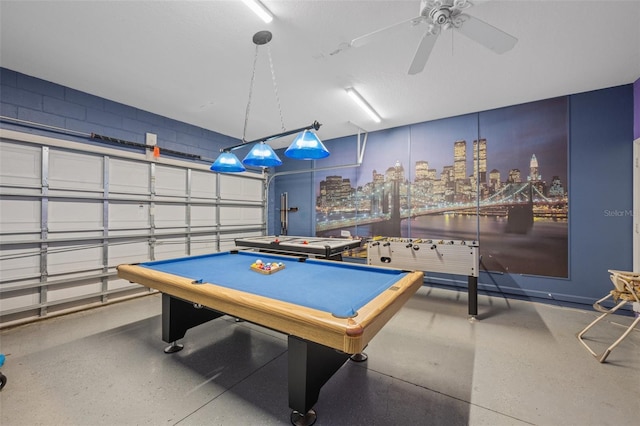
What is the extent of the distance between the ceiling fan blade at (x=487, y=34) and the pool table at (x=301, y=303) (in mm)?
1882

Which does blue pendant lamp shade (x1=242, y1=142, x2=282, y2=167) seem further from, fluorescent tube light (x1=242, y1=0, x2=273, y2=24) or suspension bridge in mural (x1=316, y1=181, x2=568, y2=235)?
suspension bridge in mural (x1=316, y1=181, x2=568, y2=235)

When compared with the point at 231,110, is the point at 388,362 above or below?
below

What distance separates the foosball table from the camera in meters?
3.15

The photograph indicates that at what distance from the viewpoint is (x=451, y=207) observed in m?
4.45

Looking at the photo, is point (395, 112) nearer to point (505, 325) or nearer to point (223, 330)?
point (505, 325)

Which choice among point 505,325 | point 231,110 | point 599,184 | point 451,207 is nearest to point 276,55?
point 231,110

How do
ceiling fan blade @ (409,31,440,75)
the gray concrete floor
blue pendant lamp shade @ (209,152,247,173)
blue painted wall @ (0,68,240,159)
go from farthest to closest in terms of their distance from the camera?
blue painted wall @ (0,68,240,159) → blue pendant lamp shade @ (209,152,247,173) → ceiling fan blade @ (409,31,440,75) → the gray concrete floor

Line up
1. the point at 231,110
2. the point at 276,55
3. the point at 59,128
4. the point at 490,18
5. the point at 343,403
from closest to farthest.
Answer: the point at 343,403, the point at 490,18, the point at 276,55, the point at 59,128, the point at 231,110

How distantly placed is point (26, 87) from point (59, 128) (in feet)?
1.72

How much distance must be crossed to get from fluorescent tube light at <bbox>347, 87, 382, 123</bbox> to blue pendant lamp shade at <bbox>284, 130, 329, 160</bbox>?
1492 millimetres

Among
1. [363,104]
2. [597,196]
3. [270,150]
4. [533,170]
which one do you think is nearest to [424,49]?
[270,150]

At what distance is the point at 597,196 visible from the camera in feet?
11.3

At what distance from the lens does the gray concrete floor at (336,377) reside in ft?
5.39

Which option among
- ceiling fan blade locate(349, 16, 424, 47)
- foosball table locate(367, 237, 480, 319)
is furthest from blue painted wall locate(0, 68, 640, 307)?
ceiling fan blade locate(349, 16, 424, 47)
